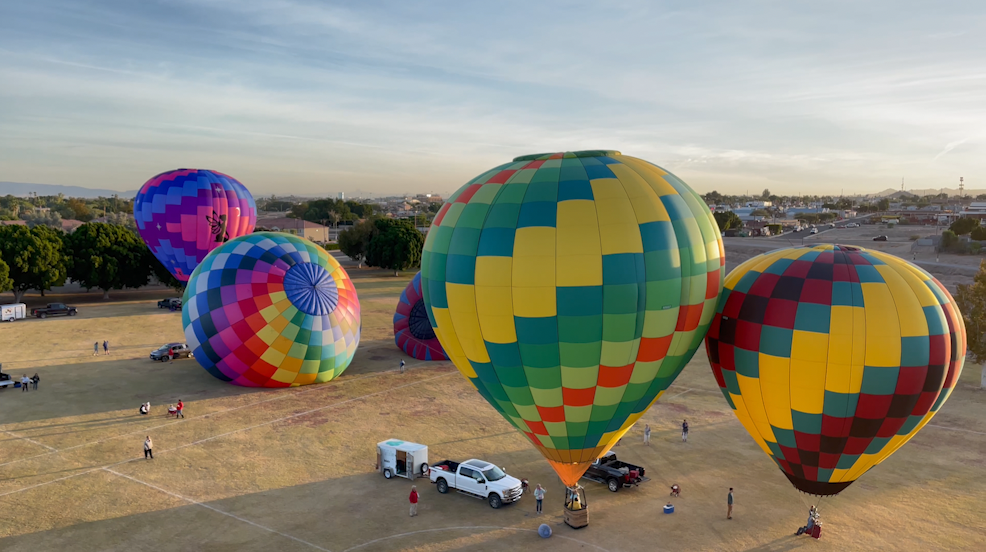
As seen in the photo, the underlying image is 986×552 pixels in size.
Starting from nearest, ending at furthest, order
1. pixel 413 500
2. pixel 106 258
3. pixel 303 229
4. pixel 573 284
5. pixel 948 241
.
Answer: pixel 573 284 → pixel 413 500 → pixel 106 258 → pixel 948 241 → pixel 303 229

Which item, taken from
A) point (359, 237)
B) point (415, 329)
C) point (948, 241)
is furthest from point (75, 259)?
point (948, 241)

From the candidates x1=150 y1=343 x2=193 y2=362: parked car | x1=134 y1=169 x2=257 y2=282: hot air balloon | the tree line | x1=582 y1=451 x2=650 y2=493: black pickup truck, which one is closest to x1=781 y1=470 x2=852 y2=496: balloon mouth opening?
x1=582 y1=451 x2=650 y2=493: black pickup truck

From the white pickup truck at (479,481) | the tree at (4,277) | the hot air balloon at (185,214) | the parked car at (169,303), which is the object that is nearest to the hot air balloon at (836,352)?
the white pickup truck at (479,481)

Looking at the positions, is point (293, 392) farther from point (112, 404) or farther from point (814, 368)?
point (814, 368)

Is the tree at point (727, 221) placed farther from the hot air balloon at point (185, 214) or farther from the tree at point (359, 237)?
the hot air balloon at point (185, 214)

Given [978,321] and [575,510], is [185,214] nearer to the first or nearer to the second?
[575,510]

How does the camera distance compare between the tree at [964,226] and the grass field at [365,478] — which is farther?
the tree at [964,226]
